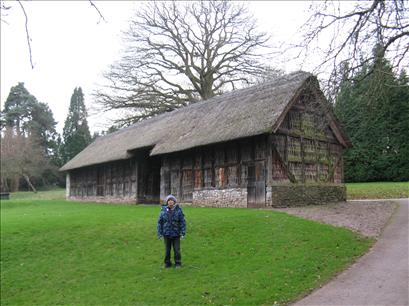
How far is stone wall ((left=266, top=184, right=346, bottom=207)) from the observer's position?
17.5m

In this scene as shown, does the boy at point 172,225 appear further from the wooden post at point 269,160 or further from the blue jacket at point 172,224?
the wooden post at point 269,160

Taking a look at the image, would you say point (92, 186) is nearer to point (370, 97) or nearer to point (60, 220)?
point (60, 220)

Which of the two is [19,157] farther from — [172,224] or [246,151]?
[172,224]

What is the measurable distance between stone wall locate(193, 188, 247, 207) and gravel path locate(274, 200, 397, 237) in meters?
2.22

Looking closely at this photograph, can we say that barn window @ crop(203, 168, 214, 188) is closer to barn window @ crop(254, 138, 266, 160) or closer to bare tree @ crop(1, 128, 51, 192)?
barn window @ crop(254, 138, 266, 160)

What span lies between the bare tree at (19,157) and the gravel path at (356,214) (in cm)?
Answer: 3855

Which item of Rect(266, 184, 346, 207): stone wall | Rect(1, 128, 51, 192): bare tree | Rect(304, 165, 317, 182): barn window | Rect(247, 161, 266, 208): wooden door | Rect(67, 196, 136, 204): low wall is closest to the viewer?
Rect(266, 184, 346, 207): stone wall

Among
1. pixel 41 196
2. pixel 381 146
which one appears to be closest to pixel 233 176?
pixel 381 146

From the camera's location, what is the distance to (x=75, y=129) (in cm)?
6009

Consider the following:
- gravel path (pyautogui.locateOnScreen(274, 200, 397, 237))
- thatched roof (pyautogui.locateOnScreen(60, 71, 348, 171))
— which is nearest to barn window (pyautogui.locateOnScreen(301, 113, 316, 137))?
thatched roof (pyautogui.locateOnScreen(60, 71, 348, 171))

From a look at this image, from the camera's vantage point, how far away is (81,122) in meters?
61.5

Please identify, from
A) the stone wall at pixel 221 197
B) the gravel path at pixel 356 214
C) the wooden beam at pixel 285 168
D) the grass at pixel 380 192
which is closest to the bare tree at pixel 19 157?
the stone wall at pixel 221 197

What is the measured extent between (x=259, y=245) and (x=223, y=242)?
1079 millimetres

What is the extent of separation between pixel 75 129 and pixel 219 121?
43.6 m
